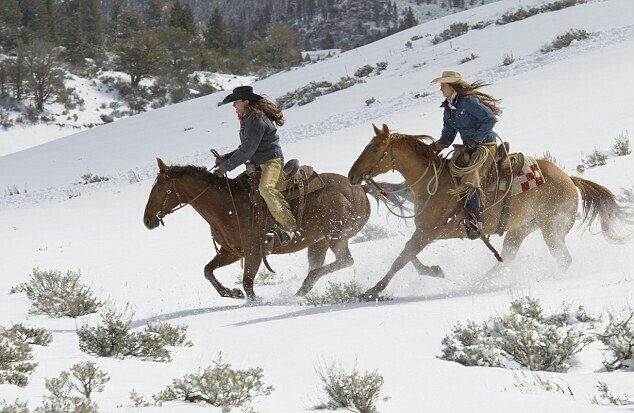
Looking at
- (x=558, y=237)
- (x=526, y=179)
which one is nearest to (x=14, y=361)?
(x=526, y=179)

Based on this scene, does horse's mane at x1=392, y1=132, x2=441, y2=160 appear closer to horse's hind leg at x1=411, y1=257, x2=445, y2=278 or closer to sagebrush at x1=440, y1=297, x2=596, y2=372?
horse's hind leg at x1=411, y1=257, x2=445, y2=278

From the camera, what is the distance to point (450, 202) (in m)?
8.23

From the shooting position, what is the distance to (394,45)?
33.8 m

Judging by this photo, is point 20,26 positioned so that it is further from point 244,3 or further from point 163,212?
point 244,3

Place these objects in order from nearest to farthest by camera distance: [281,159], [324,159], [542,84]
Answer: [281,159], [324,159], [542,84]

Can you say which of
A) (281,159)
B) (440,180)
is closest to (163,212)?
(281,159)

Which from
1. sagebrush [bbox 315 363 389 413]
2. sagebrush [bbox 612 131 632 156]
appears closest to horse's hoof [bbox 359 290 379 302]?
sagebrush [bbox 315 363 389 413]

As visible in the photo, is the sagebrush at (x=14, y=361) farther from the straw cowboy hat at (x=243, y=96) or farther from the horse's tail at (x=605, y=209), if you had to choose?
the horse's tail at (x=605, y=209)

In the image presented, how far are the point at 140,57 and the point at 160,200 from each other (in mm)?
48670

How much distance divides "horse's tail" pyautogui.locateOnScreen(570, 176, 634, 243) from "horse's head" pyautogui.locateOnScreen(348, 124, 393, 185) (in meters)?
2.76

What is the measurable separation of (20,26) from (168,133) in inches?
1786

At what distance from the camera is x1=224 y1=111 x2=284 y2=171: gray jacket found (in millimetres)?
8539

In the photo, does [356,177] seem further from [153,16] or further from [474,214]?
[153,16]

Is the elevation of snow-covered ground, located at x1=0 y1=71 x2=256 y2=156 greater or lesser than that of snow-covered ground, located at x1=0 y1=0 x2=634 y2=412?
greater
